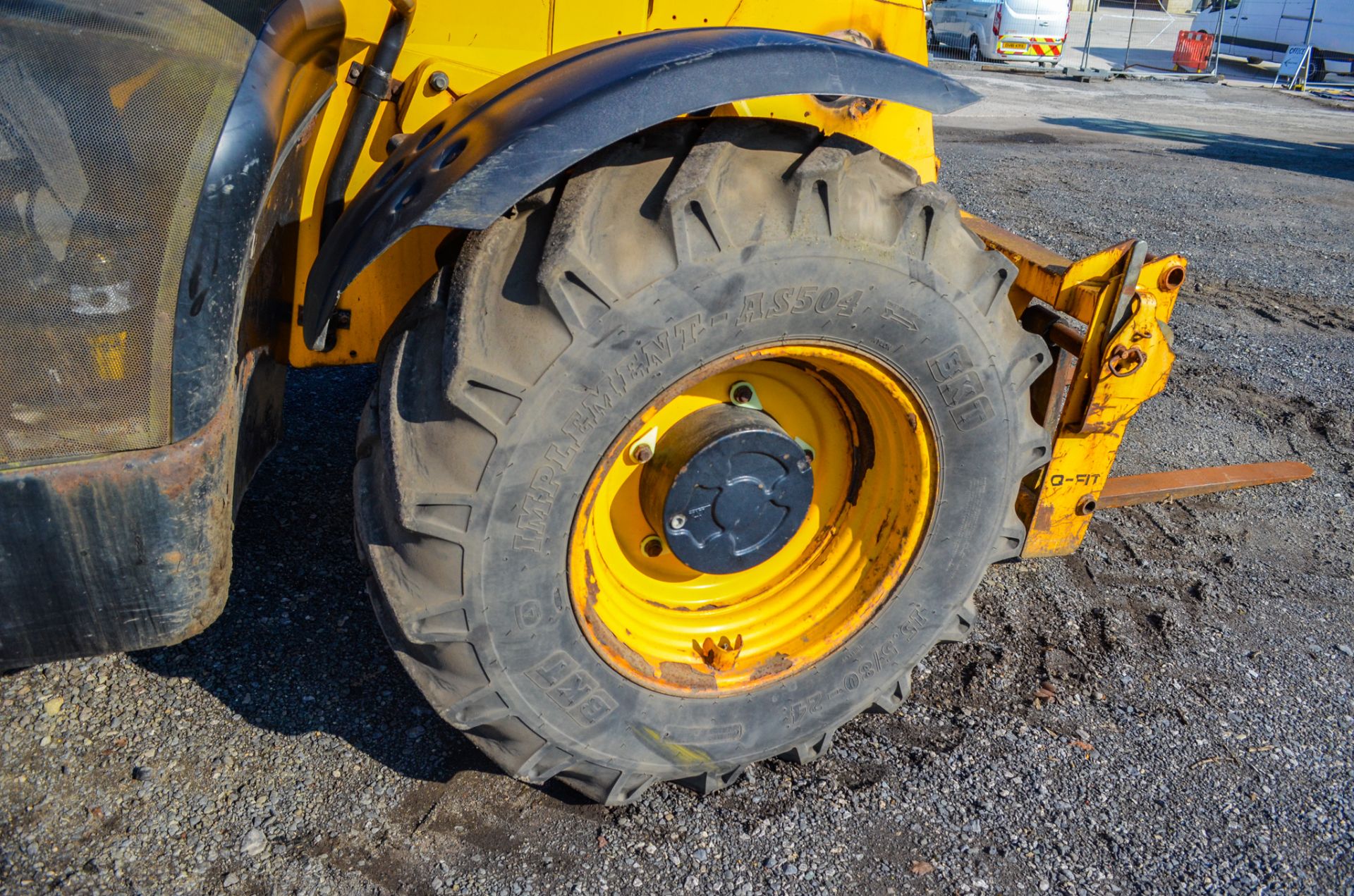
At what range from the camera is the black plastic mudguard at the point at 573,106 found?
1.65 meters

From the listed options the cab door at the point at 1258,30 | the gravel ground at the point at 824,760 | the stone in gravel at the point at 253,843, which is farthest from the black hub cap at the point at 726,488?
the cab door at the point at 1258,30

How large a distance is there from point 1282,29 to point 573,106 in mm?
22699

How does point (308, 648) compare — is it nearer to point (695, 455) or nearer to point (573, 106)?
point (695, 455)

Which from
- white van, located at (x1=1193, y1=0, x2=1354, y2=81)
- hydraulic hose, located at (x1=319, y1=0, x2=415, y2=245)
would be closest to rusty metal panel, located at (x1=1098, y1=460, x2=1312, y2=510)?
hydraulic hose, located at (x1=319, y1=0, x2=415, y2=245)

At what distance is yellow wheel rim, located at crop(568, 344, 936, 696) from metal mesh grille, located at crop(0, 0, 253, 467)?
0.91 meters

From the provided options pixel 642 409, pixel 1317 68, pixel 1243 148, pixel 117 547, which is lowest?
pixel 1243 148

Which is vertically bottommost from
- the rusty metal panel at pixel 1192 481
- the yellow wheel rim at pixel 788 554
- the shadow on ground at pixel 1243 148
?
the rusty metal panel at pixel 1192 481

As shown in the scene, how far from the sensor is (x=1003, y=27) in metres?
16.9

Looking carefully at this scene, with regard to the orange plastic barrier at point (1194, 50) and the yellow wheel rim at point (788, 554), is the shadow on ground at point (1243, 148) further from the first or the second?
the yellow wheel rim at point (788, 554)

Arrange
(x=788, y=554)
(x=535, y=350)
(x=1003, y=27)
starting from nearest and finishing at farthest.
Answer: (x=535, y=350), (x=788, y=554), (x=1003, y=27)

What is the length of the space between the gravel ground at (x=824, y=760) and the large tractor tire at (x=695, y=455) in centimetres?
20

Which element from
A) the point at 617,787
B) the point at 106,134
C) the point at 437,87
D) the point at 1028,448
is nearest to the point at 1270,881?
the point at 1028,448

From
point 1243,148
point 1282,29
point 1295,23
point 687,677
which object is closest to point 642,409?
point 687,677

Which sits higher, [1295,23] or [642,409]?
[1295,23]
